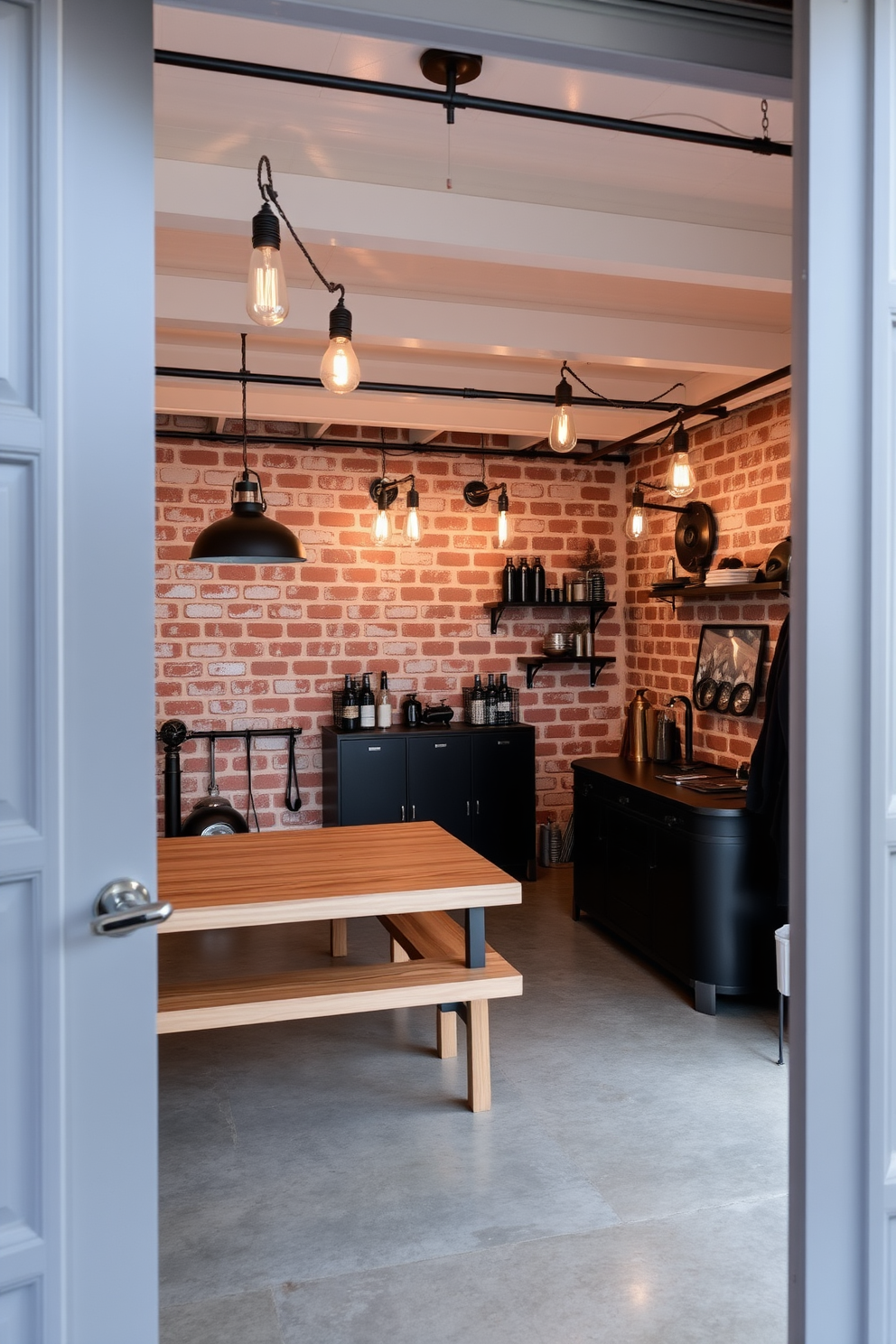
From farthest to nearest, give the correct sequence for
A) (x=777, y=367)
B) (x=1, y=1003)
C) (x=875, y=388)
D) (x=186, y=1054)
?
(x=777, y=367) < (x=186, y=1054) < (x=875, y=388) < (x=1, y=1003)

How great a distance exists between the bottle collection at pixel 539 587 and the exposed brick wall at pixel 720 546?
0.29 metres

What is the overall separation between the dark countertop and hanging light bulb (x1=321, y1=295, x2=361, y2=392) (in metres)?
2.38

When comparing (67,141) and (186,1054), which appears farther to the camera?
(186,1054)

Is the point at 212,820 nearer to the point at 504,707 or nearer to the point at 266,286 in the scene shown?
the point at 504,707

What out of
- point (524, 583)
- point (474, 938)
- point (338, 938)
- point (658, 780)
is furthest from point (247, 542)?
point (524, 583)

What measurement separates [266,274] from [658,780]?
11.0 feet

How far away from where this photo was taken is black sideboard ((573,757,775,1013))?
4.28 metres

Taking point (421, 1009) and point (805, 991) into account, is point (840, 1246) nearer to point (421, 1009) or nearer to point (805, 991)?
point (805, 991)

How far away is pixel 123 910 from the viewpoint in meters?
1.25

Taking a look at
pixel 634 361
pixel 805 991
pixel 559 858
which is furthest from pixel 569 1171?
pixel 559 858

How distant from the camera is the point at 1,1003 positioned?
3.98 ft

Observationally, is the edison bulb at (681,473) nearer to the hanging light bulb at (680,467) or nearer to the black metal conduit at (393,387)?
the hanging light bulb at (680,467)

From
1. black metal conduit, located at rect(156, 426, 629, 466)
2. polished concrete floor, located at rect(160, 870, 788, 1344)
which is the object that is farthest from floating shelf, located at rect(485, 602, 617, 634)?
polished concrete floor, located at rect(160, 870, 788, 1344)

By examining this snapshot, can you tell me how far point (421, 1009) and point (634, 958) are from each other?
116cm
